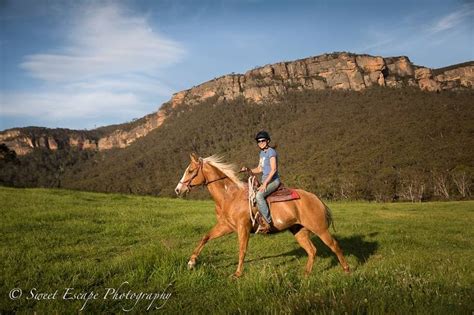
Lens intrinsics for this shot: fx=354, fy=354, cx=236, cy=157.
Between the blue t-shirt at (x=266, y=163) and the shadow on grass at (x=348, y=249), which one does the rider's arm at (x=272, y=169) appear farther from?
the shadow on grass at (x=348, y=249)

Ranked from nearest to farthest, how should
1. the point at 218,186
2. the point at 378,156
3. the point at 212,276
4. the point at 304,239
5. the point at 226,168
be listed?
the point at 212,276 → the point at 304,239 → the point at 218,186 → the point at 226,168 → the point at 378,156

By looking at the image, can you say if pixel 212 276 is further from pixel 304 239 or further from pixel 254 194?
pixel 304 239

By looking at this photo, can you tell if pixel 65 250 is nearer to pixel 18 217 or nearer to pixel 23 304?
pixel 23 304

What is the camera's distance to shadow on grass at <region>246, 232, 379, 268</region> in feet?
35.1

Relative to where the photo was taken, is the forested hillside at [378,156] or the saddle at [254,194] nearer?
the saddle at [254,194]

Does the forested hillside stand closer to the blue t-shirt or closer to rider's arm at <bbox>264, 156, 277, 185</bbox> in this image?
the blue t-shirt

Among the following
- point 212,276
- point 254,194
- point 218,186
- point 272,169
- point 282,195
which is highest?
point 272,169

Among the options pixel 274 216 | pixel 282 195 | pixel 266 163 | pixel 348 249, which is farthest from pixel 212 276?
pixel 348 249

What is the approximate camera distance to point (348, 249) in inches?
470

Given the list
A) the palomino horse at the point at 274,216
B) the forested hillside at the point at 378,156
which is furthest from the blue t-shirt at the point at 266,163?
the forested hillside at the point at 378,156

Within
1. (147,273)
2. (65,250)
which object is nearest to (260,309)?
(147,273)

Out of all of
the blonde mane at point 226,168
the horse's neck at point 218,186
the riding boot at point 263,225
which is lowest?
the riding boot at point 263,225

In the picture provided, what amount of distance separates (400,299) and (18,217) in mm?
15455

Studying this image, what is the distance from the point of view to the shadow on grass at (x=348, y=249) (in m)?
10.7
